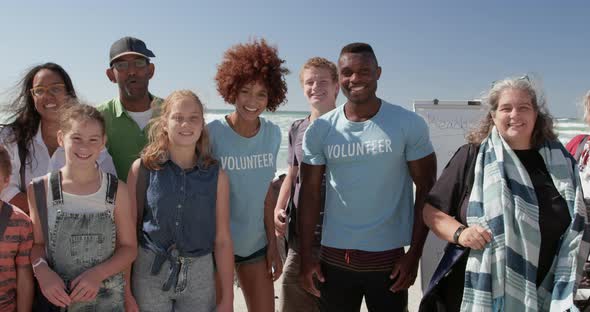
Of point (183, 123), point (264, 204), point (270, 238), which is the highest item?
point (183, 123)

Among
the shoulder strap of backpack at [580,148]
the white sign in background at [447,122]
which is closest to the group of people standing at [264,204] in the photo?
the shoulder strap of backpack at [580,148]

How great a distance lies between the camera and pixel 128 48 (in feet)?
11.4

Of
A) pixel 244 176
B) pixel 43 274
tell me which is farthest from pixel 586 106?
pixel 43 274

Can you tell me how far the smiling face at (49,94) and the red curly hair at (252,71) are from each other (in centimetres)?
108

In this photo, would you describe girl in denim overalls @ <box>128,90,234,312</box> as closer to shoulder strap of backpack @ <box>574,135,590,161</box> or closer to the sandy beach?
the sandy beach

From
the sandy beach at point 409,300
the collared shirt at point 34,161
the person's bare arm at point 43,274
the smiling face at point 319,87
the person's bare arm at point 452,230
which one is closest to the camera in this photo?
the person's bare arm at point 43,274

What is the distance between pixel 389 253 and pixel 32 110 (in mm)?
2602

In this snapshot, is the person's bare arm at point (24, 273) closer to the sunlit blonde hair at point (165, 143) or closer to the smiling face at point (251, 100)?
the sunlit blonde hair at point (165, 143)

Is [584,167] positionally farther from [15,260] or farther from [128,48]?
[15,260]

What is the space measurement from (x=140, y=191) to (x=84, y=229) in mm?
342

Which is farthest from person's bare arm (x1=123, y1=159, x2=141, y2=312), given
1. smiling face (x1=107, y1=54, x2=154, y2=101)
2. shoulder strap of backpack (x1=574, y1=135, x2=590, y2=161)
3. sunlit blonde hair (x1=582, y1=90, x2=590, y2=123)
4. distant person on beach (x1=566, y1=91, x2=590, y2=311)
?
sunlit blonde hair (x1=582, y1=90, x2=590, y2=123)

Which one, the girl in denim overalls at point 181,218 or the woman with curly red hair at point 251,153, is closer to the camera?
the girl in denim overalls at point 181,218

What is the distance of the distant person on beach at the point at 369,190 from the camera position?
9.24 ft

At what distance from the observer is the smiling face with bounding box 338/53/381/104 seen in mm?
2866
